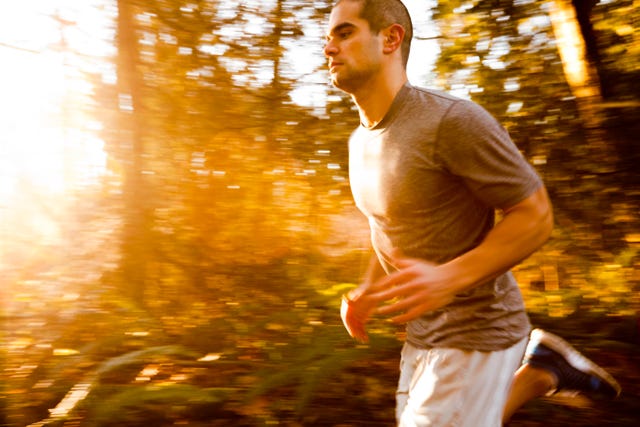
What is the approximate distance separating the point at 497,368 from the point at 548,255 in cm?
301

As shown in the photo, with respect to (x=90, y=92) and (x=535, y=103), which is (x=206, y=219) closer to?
(x=90, y=92)

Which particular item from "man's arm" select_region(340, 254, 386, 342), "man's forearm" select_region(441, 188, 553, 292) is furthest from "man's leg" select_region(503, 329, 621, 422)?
"man's forearm" select_region(441, 188, 553, 292)

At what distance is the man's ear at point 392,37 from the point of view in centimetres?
212

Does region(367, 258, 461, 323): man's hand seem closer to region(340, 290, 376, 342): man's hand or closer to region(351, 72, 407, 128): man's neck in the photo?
region(340, 290, 376, 342): man's hand

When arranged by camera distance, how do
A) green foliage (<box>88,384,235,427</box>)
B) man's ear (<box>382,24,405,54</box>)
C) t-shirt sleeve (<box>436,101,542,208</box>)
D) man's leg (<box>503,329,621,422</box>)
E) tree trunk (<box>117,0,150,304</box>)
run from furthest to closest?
tree trunk (<box>117,0,150,304</box>), green foliage (<box>88,384,235,427</box>), man's leg (<box>503,329,621,422</box>), man's ear (<box>382,24,405,54</box>), t-shirt sleeve (<box>436,101,542,208</box>)

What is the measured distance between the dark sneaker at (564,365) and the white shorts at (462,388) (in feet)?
1.66

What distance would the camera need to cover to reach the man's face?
81.9 inches

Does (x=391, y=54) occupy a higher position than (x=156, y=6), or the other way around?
(x=156, y=6)

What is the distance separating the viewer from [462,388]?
1853 millimetres

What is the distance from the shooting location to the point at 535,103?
444cm

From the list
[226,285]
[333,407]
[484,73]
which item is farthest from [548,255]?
[226,285]

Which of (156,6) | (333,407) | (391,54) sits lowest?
(333,407)

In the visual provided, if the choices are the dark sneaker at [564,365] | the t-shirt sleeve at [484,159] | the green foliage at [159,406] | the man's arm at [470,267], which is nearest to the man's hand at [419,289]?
the man's arm at [470,267]

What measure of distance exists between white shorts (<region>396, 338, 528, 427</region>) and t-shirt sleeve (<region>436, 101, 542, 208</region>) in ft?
1.70
